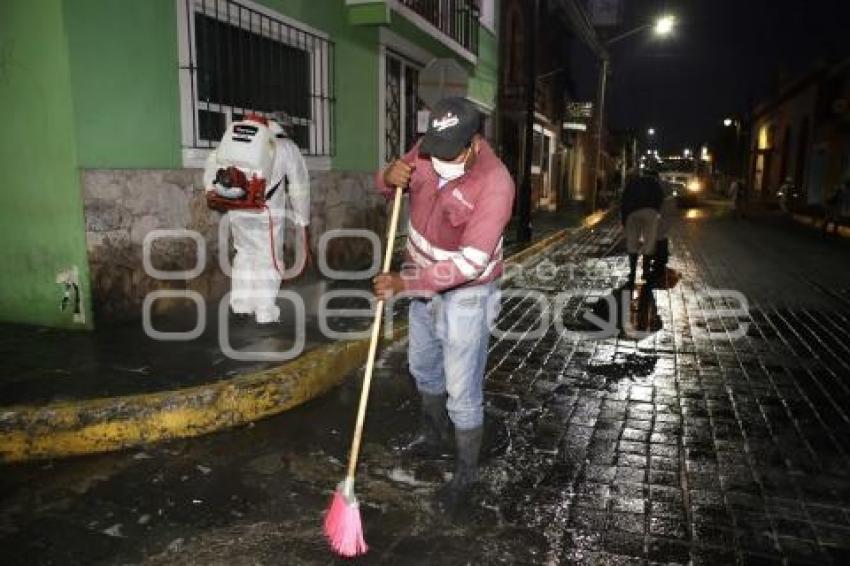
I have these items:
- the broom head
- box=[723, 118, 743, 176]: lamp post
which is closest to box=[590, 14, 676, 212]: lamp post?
the broom head

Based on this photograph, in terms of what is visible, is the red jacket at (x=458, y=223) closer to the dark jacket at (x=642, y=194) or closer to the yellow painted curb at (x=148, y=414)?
the yellow painted curb at (x=148, y=414)

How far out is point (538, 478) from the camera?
3.63 metres

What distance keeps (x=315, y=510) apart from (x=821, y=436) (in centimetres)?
327

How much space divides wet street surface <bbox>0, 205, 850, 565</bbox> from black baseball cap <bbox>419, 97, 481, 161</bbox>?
1.78 meters

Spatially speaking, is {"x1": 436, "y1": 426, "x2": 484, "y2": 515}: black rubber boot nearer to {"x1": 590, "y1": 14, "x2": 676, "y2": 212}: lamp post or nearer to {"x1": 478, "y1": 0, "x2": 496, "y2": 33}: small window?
{"x1": 478, "y1": 0, "x2": 496, "y2": 33}: small window

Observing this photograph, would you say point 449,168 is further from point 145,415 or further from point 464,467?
point 145,415

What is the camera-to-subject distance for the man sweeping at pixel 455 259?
10.2 ft

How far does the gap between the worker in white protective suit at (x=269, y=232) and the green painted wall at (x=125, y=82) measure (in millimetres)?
993

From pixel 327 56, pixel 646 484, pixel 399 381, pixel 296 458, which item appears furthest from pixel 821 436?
pixel 327 56

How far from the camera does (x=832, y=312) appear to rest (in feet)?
26.5

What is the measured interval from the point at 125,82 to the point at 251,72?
2.15 metres

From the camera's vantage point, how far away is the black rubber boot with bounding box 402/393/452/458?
A: 388cm


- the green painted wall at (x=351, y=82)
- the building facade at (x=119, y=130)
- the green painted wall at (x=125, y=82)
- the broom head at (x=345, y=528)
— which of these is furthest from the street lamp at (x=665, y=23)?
the broom head at (x=345, y=528)

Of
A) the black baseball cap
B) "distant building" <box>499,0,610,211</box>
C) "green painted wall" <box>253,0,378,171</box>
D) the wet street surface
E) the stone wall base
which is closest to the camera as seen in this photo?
the wet street surface
